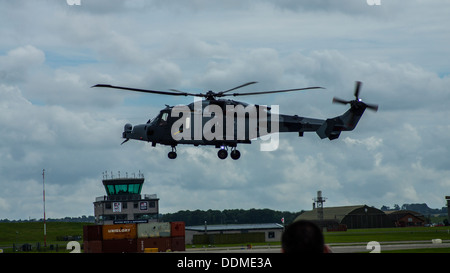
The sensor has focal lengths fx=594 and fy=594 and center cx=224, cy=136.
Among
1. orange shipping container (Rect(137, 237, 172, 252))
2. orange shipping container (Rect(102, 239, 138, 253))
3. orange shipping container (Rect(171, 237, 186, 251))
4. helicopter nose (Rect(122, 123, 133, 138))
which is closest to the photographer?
helicopter nose (Rect(122, 123, 133, 138))

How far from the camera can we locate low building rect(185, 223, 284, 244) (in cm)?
10669

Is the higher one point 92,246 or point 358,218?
point 92,246

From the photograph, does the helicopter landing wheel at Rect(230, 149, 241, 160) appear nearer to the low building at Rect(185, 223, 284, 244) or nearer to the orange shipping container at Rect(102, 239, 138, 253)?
the orange shipping container at Rect(102, 239, 138, 253)

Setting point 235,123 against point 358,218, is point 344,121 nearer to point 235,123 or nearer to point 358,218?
point 235,123

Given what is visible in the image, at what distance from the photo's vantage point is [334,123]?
157 ft

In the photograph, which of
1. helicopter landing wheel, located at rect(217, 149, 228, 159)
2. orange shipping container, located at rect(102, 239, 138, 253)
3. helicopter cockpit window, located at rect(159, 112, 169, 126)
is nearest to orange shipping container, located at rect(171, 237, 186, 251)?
orange shipping container, located at rect(102, 239, 138, 253)

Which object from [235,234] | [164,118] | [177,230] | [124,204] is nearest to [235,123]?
[164,118]

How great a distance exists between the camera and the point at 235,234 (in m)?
108

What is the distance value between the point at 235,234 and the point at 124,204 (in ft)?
93.9

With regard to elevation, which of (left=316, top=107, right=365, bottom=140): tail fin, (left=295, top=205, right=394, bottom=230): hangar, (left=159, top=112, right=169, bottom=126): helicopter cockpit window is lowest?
(left=295, top=205, right=394, bottom=230): hangar

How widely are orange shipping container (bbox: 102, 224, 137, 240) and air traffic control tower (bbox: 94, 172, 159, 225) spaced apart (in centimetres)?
Answer: 4268

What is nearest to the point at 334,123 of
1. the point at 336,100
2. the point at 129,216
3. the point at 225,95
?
the point at 336,100

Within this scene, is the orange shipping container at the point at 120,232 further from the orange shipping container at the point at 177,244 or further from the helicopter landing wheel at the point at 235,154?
the helicopter landing wheel at the point at 235,154
